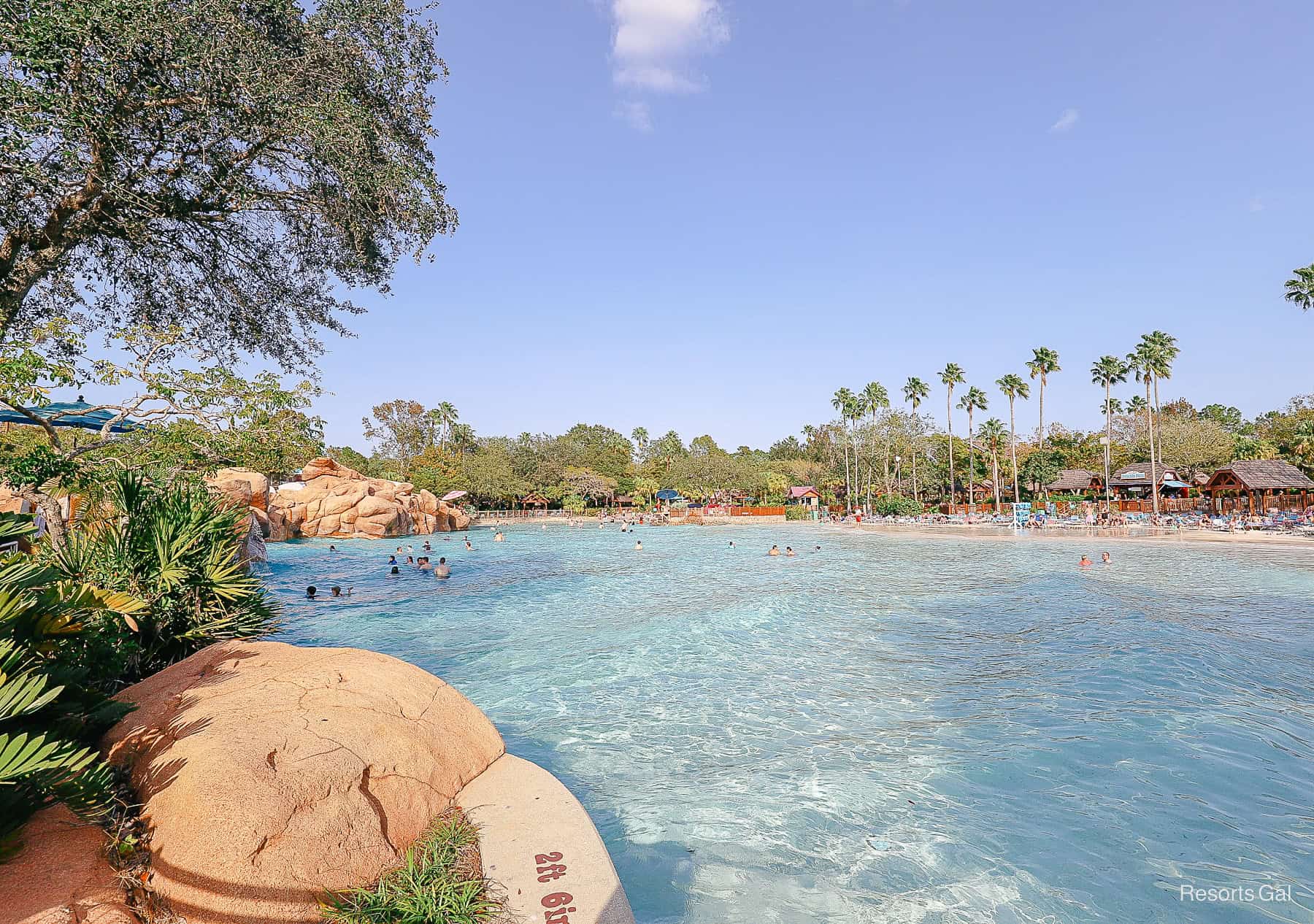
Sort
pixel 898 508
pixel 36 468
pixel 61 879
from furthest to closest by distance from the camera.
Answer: pixel 898 508, pixel 36 468, pixel 61 879

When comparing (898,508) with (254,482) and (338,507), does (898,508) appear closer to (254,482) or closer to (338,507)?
(338,507)

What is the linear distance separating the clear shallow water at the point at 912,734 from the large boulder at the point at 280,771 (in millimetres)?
2084

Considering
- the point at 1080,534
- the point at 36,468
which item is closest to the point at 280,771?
the point at 36,468

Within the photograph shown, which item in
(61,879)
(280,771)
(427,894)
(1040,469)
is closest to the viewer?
(61,879)

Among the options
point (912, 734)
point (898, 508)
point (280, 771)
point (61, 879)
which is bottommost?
point (912, 734)

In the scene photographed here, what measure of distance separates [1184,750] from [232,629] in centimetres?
1104

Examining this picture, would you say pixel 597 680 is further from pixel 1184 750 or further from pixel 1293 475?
pixel 1293 475

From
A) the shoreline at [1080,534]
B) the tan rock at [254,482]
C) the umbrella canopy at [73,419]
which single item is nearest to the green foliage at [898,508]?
the shoreline at [1080,534]

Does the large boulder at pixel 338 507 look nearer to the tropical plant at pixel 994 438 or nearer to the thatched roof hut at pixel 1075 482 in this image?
the tropical plant at pixel 994 438

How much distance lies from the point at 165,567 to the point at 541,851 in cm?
477

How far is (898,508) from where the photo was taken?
174 ft

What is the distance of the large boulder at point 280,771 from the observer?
3.08m

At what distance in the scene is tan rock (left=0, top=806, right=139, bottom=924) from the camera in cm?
266

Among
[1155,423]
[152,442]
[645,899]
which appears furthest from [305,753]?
[1155,423]
